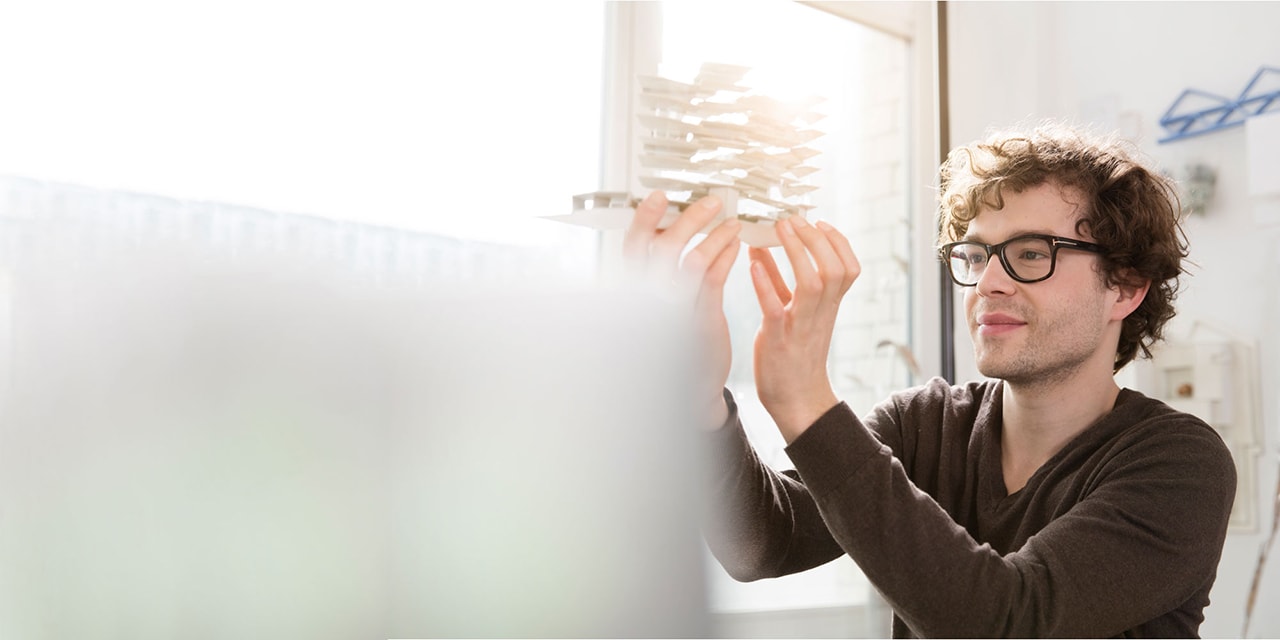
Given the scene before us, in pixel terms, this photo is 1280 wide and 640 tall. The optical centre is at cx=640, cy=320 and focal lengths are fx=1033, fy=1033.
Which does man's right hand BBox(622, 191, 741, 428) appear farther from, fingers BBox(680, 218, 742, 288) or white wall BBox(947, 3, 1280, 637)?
white wall BBox(947, 3, 1280, 637)

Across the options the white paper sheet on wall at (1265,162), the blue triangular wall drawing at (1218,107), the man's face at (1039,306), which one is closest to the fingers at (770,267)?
the man's face at (1039,306)

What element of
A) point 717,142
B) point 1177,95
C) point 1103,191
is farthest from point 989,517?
point 1177,95

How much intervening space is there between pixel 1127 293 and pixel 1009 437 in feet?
1.10

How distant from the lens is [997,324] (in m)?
1.59

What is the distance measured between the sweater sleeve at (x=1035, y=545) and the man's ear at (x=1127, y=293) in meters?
0.40

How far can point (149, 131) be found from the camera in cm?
183

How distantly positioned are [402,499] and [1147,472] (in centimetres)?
107

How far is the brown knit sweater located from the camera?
114 centimetres

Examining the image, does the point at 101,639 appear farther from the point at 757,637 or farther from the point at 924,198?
the point at 924,198

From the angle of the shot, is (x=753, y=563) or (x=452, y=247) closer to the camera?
(x=452, y=247)

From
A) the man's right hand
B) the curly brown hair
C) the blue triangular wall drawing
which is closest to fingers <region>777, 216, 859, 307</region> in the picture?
the man's right hand

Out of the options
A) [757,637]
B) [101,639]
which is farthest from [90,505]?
[757,637]

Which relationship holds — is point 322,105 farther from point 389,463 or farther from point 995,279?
point 389,463

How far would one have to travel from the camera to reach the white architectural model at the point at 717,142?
1168mm
